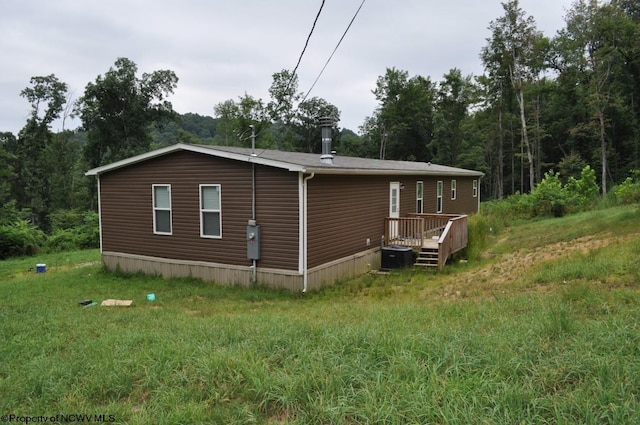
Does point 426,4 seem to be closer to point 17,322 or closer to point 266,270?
point 266,270

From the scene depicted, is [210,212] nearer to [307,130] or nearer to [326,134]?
[326,134]

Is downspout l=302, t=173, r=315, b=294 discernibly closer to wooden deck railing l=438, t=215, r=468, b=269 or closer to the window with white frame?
wooden deck railing l=438, t=215, r=468, b=269

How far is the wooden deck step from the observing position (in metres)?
11.8

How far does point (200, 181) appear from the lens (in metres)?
10.5

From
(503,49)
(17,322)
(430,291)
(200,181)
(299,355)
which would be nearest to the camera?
(299,355)

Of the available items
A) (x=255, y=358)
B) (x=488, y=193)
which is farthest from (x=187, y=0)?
(x=488, y=193)

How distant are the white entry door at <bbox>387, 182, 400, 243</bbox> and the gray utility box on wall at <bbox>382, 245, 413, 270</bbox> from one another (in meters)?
0.98

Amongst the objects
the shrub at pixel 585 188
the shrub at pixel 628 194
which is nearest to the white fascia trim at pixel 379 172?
the shrub at pixel 628 194

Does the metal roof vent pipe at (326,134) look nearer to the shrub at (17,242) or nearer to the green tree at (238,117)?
the shrub at (17,242)

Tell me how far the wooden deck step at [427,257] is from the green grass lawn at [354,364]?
198 inches

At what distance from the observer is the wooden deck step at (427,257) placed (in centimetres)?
1177

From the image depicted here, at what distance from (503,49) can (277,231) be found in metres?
29.3

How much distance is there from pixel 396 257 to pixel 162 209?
6.28m

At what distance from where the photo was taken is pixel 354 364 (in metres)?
3.46
